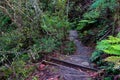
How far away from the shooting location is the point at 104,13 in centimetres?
1073

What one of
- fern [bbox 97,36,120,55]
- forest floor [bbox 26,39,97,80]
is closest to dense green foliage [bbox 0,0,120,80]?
forest floor [bbox 26,39,97,80]

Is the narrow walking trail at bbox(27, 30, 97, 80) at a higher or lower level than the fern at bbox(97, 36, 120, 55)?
lower

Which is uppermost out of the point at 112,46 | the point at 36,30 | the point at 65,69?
the point at 112,46

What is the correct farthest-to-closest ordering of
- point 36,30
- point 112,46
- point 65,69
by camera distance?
point 36,30, point 65,69, point 112,46

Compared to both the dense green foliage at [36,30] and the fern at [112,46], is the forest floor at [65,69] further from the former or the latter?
the fern at [112,46]

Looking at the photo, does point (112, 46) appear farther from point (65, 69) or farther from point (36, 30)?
point (36, 30)

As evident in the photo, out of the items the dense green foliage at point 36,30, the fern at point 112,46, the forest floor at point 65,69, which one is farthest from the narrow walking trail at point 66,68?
the fern at point 112,46

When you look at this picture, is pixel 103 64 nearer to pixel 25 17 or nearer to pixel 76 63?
pixel 76 63

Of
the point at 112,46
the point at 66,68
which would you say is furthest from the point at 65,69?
the point at 112,46

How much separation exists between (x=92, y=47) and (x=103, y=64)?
8.96 ft

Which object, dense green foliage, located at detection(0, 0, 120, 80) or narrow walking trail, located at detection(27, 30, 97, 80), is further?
dense green foliage, located at detection(0, 0, 120, 80)

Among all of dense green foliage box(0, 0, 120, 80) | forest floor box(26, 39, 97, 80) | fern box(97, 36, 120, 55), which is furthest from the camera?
dense green foliage box(0, 0, 120, 80)

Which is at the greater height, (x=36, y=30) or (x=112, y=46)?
(x=112, y=46)

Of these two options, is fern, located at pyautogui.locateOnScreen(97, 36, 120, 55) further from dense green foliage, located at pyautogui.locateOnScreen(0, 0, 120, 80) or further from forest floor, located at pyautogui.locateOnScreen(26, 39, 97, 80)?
dense green foliage, located at pyautogui.locateOnScreen(0, 0, 120, 80)
